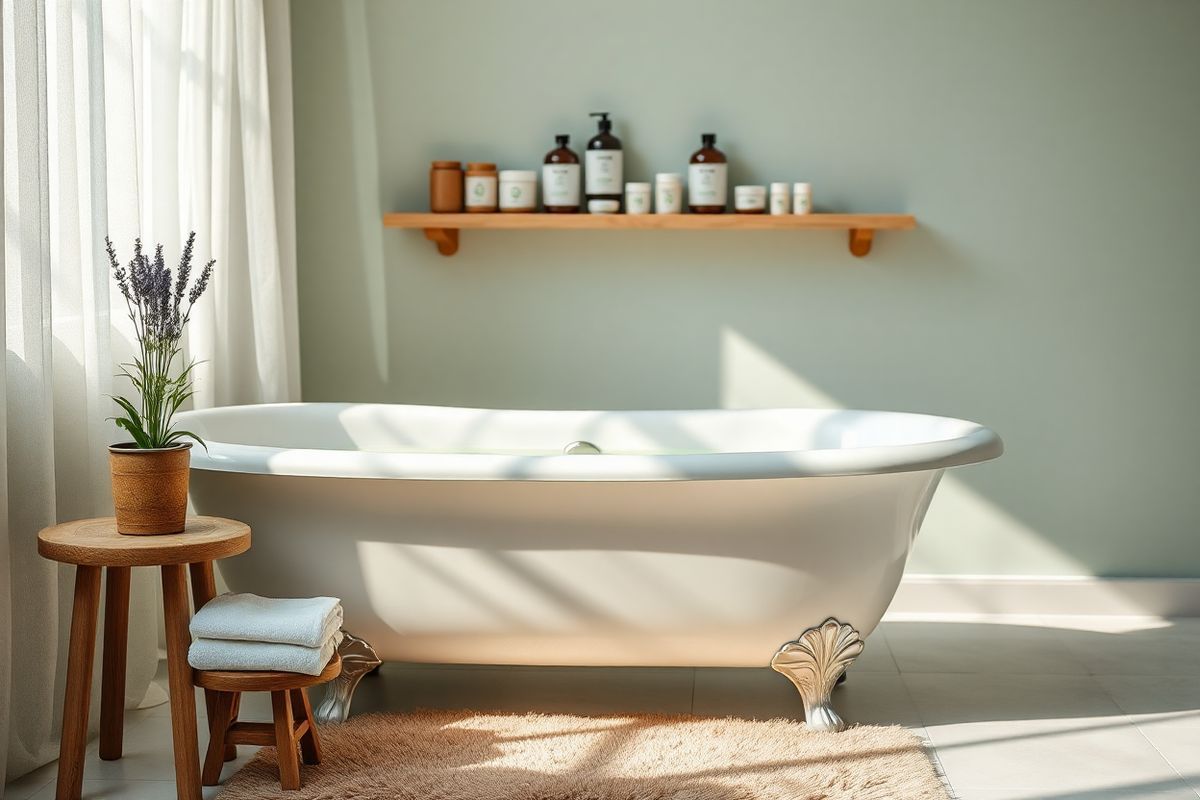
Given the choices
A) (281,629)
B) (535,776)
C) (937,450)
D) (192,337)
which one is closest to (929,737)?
(937,450)

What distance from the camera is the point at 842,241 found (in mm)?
3521

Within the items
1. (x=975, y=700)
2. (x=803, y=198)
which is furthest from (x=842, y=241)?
(x=975, y=700)

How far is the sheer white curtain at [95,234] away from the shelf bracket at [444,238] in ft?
1.51

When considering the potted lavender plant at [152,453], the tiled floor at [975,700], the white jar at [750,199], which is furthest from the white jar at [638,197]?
the potted lavender plant at [152,453]

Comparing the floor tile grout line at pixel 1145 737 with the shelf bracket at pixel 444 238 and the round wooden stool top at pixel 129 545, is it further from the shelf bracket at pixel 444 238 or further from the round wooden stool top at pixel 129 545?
the shelf bracket at pixel 444 238

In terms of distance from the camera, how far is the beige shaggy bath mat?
219 cm

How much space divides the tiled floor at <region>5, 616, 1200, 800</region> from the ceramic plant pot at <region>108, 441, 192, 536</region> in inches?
20.8

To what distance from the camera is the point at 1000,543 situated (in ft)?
11.7

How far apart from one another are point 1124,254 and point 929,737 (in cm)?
Answer: 168

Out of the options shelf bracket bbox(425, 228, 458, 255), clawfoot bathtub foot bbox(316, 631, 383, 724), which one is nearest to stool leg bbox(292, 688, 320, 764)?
clawfoot bathtub foot bbox(316, 631, 383, 724)

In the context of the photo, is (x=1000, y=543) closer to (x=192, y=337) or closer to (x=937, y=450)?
(x=937, y=450)

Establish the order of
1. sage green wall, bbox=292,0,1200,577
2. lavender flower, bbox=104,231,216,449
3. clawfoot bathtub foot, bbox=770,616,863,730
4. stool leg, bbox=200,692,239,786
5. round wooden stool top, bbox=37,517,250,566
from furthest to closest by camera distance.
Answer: sage green wall, bbox=292,0,1200,577 < clawfoot bathtub foot, bbox=770,616,863,730 < stool leg, bbox=200,692,239,786 < lavender flower, bbox=104,231,216,449 < round wooden stool top, bbox=37,517,250,566

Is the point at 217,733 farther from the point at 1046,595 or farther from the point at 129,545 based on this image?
the point at 1046,595

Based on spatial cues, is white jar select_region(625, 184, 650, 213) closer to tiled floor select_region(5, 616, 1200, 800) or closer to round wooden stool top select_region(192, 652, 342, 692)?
tiled floor select_region(5, 616, 1200, 800)
